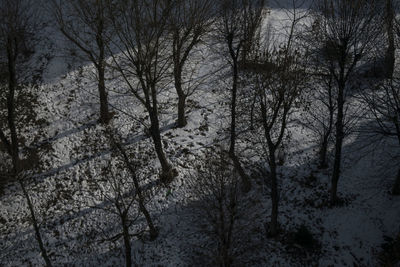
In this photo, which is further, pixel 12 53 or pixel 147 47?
pixel 12 53

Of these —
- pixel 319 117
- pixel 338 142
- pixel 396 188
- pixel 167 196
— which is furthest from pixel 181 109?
pixel 396 188

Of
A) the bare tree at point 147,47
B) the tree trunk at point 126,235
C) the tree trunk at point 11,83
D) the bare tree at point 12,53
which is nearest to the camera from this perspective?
the tree trunk at point 126,235

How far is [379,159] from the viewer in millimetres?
14367

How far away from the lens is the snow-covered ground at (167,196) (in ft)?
40.0

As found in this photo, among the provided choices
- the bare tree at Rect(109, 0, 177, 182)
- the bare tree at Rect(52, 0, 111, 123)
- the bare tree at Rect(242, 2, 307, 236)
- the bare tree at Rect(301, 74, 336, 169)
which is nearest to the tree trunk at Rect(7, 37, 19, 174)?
the bare tree at Rect(52, 0, 111, 123)

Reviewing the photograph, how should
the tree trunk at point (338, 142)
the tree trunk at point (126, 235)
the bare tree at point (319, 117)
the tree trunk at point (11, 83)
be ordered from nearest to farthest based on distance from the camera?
→ the tree trunk at point (126, 235)
the tree trunk at point (338, 142)
the tree trunk at point (11, 83)
the bare tree at point (319, 117)

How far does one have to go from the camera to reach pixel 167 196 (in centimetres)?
1395

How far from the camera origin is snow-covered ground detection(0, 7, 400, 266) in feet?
40.0

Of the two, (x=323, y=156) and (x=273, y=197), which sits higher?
(x=323, y=156)

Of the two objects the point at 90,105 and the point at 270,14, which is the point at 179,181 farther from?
the point at 270,14

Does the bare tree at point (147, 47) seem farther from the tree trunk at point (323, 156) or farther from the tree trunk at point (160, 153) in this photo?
the tree trunk at point (323, 156)

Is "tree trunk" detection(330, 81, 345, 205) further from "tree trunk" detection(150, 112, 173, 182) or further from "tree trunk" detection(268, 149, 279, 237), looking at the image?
"tree trunk" detection(150, 112, 173, 182)

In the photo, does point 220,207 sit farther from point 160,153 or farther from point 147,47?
point 147,47

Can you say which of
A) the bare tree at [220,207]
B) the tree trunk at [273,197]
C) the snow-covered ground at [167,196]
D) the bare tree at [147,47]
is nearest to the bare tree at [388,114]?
the snow-covered ground at [167,196]
